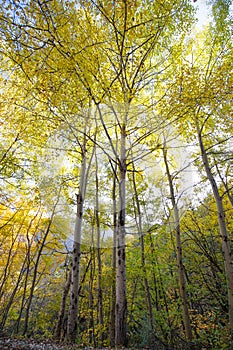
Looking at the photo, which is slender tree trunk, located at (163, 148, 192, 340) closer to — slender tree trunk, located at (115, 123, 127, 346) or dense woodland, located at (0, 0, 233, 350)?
dense woodland, located at (0, 0, 233, 350)

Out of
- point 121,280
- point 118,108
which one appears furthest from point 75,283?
point 118,108

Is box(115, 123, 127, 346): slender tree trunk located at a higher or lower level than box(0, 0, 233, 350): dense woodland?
lower

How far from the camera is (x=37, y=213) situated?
1143cm

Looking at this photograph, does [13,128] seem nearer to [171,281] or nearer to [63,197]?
[63,197]

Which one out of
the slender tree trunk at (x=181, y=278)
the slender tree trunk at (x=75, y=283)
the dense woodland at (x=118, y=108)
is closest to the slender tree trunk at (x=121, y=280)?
the dense woodland at (x=118, y=108)

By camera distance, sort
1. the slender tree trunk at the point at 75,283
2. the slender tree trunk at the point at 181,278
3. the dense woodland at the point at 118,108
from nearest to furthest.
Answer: the dense woodland at the point at 118,108, the slender tree trunk at the point at 75,283, the slender tree trunk at the point at 181,278

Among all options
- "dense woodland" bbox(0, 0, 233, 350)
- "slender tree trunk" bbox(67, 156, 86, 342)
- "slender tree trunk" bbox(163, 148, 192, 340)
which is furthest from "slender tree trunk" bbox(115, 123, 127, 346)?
"slender tree trunk" bbox(67, 156, 86, 342)

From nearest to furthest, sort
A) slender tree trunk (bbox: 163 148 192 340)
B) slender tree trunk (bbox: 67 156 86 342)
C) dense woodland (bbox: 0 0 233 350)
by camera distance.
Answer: dense woodland (bbox: 0 0 233 350) < slender tree trunk (bbox: 67 156 86 342) < slender tree trunk (bbox: 163 148 192 340)

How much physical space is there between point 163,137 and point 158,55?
2017mm

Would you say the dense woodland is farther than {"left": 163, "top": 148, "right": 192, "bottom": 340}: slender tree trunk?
No

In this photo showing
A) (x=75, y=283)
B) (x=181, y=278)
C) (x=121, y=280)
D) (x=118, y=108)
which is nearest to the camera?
(x=121, y=280)

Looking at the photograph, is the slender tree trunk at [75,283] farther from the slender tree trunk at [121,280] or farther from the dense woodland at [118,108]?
the slender tree trunk at [121,280]

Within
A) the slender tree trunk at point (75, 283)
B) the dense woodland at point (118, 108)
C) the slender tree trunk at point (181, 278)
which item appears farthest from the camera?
the slender tree trunk at point (181, 278)

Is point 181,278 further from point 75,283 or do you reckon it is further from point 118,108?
point 118,108
